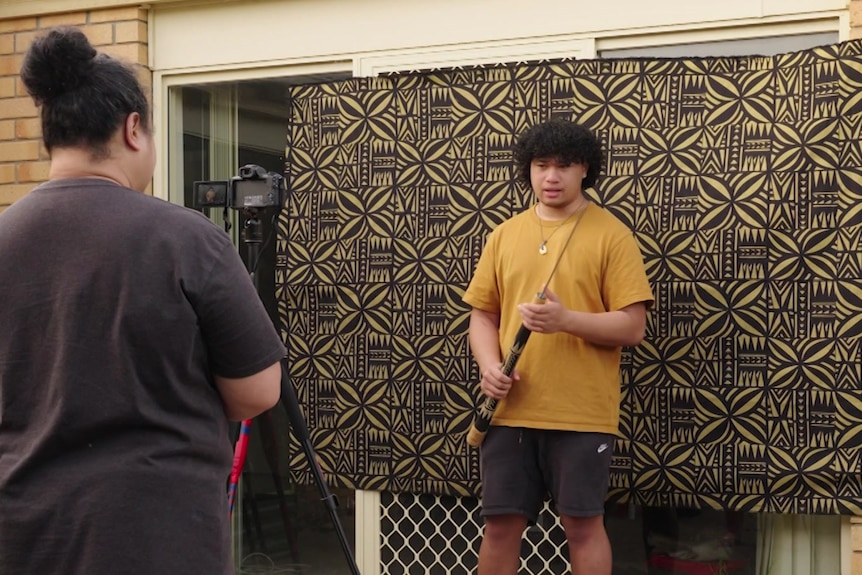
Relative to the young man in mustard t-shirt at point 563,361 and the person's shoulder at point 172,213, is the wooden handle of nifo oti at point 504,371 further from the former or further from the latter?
the person's shoulder at point 172,213

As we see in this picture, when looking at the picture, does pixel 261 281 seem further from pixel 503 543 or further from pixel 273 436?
pixel 503 543

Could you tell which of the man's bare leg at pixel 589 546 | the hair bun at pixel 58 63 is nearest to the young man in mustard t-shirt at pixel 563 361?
the man's bare leg at pixel 589 546

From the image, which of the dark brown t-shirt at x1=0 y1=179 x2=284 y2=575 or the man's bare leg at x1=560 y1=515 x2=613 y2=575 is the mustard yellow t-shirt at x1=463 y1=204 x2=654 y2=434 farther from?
the dark brown t-shirt at x1=0 y1=179 x2=284 y2=575

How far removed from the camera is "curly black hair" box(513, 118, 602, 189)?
127 inches

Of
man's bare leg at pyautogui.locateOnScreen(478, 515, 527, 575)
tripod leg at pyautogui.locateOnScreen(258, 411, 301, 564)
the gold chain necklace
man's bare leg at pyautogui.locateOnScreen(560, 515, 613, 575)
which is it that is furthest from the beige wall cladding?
tripod leg at pyautogui.locateOnScreen(258, 411, 301, 564)

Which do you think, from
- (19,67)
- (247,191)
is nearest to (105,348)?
(247,191)

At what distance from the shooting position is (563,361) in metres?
3.19

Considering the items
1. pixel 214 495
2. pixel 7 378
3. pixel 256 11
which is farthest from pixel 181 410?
pixel 256 11

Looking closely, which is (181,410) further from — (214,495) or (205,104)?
(205,104)

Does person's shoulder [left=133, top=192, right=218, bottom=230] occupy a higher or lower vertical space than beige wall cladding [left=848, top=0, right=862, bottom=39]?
lower

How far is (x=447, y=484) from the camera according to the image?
3893 mm

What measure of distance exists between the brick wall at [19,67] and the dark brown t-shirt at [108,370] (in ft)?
9.31

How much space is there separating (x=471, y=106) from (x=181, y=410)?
7.55 ft

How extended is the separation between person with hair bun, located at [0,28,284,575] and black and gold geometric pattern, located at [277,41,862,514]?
204 centimetres
